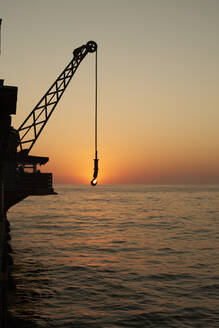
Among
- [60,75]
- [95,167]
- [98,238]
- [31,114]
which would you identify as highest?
[60,75]


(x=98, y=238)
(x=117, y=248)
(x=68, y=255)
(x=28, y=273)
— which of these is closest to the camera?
(x=28, y=273)

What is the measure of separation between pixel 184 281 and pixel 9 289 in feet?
31.1

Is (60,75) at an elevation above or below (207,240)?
above

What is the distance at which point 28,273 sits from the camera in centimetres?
2177

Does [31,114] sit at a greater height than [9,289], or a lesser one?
greater

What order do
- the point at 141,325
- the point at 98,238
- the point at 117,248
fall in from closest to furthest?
the point at 141,325
the point at 117,248
the point at 98,238

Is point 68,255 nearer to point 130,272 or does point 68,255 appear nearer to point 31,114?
point 130,272

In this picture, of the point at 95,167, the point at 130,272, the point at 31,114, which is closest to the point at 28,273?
the point at 130,272

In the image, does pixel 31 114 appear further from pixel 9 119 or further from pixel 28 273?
pixel 9 119

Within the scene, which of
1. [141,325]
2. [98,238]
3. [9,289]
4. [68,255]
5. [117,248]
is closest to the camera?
[141,325]

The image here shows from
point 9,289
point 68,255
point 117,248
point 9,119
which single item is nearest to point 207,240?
point 117,248

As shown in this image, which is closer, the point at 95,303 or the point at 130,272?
the point at 95,303

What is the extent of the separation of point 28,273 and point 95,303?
698 centimetres

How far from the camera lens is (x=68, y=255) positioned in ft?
93.2
